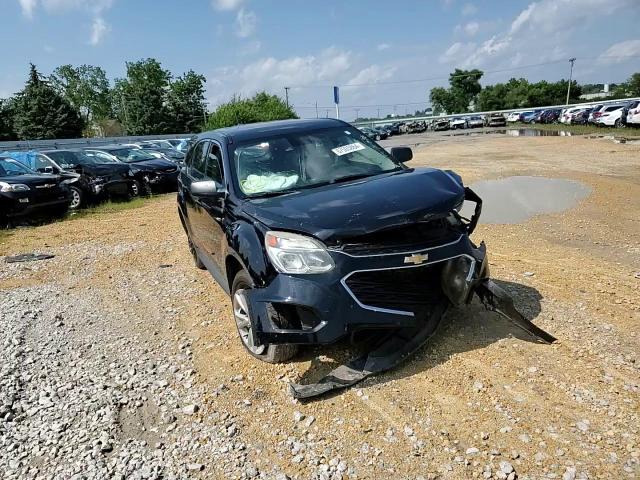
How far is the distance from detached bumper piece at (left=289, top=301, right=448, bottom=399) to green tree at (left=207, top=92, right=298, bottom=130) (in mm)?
38209

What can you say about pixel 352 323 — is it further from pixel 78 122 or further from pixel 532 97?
pixel 532 97

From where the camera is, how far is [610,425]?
2791 millimetres

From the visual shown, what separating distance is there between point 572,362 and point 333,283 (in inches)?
67.9

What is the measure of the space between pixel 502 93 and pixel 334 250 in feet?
314

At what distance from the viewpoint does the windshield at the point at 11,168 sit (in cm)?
1175

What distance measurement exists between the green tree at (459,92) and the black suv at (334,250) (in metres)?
99.6

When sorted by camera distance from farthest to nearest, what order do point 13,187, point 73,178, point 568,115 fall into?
point 568,115
point 73,178
point 13,187

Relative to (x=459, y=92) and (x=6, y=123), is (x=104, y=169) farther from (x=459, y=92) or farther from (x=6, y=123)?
(x=459, y=92)

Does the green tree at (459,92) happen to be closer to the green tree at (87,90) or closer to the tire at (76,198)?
the green tree at (87,90)

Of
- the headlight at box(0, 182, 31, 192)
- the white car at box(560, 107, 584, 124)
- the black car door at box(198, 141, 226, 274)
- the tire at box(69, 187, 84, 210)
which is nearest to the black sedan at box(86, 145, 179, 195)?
the tire at box(69, 187, 84, 210)

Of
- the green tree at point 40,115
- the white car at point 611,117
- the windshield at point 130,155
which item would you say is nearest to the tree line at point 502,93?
the white car at point 611,117

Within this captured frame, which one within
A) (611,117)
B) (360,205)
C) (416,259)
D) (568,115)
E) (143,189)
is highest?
(360,205)

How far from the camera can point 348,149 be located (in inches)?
185

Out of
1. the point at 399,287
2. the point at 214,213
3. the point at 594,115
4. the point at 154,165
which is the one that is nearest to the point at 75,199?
the point at 154,165
